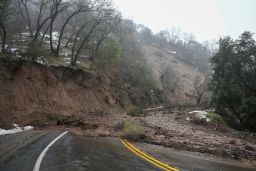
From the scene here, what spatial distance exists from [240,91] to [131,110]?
38.3 feet

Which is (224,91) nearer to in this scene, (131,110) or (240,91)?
(240,91)

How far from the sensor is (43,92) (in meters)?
27.7

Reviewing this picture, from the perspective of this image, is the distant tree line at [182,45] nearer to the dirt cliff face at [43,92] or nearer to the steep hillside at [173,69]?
the steep hillside at [173,69]

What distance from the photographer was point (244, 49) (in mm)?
32375

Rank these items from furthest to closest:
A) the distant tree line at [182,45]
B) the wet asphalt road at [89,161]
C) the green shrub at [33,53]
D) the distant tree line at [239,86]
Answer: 1. the distant tree line at [182,45]
2. the distant tree line at [239,86]
3. the green shrub at [33,53]
4. the wet asphalt road at [89,161]

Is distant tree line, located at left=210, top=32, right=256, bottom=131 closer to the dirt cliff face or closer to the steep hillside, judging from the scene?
the dirt cliff face

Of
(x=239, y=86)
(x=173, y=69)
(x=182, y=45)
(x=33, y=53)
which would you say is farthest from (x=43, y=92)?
(x=182, y=45)

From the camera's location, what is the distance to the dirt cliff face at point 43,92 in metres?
23.3

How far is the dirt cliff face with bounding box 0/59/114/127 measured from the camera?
2331cm

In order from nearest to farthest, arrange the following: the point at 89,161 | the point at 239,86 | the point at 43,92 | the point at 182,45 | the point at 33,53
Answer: the point at 89,161, the point at 33,53, the point at 43,92, the point at 239,86, the point at 182,45

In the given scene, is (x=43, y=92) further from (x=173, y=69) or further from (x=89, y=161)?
(x=173, y=69)

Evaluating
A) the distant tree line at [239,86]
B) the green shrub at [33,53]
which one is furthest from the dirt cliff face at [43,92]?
the distant tree line at [239,86]

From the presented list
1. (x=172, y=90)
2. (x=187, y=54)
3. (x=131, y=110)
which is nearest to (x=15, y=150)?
(x=131, y=110)

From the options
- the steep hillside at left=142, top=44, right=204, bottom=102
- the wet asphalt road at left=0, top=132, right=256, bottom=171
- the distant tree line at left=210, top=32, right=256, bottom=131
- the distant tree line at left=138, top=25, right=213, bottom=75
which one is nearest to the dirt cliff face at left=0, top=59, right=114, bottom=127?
the wet asphalt road at left=0, top=132, right=256, bottom=171
